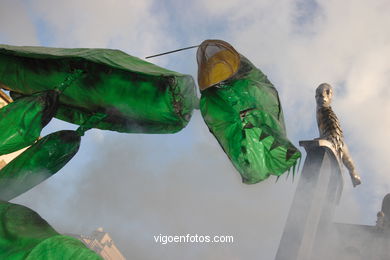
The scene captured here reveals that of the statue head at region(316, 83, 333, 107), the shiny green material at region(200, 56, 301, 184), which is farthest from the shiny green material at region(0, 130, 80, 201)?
the statue head at region(316, 83, 333, 107)

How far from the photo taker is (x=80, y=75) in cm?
222

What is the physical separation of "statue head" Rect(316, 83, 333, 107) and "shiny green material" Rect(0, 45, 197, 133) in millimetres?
9785

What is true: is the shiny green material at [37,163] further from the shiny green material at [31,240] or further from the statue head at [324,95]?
the statue head at [324,95]

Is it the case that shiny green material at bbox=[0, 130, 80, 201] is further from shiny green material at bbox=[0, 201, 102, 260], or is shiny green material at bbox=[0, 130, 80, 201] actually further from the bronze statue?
the bronze statue

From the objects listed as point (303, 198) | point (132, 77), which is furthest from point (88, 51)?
point (303, 198)

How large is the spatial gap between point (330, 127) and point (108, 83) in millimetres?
9613

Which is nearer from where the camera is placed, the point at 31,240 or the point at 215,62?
the point at 31,240

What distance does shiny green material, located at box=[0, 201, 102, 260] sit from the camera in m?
1.44

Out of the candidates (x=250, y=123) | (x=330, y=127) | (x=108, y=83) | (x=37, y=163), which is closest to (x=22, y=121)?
(x=37, y=163)

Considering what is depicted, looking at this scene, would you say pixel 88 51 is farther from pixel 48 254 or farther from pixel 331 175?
pixel 331 175

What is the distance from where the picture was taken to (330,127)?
10992 millimetres

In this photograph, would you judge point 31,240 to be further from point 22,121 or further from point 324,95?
point 324,95

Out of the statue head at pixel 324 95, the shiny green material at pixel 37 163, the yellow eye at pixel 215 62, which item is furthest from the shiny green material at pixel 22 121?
the statue head at pixel 324 95

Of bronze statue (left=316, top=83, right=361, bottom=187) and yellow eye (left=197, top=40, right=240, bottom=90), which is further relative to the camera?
bronze statue (left=316, top=83, right=361, bottom=187)
